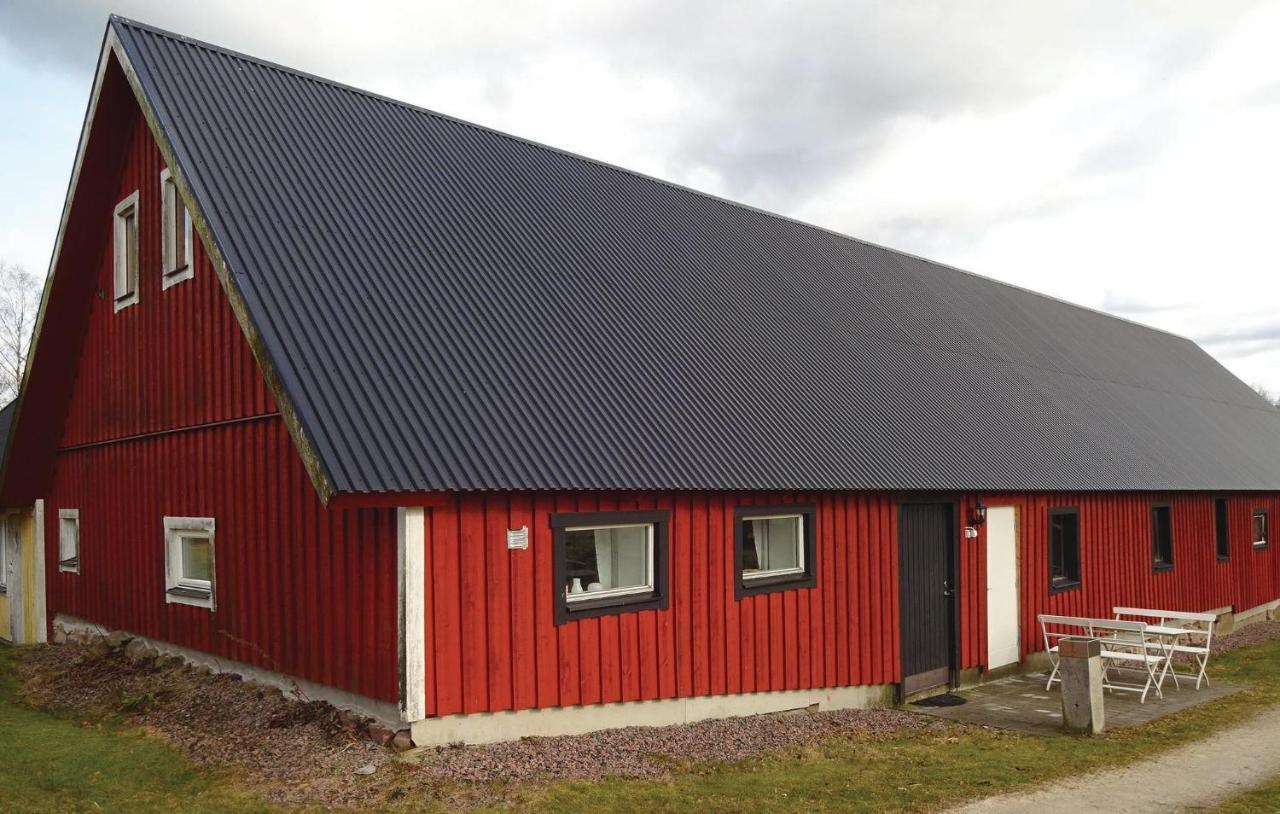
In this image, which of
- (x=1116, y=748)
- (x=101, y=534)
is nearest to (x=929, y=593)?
(x=1116, y=748)

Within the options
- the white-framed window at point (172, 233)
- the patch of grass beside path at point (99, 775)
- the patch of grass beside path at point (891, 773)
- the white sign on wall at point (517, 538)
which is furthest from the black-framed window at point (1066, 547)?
the white-framed window at point (172, 233)

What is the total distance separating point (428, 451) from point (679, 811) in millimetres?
3524

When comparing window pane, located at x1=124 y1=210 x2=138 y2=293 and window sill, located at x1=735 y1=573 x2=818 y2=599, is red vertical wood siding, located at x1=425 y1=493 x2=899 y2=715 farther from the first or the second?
window pane, located at x1=124 y1=210 x2=138 y2=293

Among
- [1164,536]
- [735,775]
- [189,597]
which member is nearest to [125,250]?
[189,597]

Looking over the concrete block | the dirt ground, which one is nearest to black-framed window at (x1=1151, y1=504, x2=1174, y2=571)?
the concrete block

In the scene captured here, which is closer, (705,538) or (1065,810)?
(1065,810)

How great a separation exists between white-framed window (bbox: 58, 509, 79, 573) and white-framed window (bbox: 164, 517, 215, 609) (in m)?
4.03

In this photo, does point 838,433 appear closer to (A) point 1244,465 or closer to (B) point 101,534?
(B) point 101,534

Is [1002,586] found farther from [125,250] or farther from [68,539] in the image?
[68,539]

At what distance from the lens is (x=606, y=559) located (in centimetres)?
1005

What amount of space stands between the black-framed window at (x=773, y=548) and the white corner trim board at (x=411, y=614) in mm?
3838

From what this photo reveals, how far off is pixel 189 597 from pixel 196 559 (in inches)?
19.4

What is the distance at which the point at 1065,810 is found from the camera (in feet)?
25.6

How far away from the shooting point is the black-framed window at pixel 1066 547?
53.9 ft
